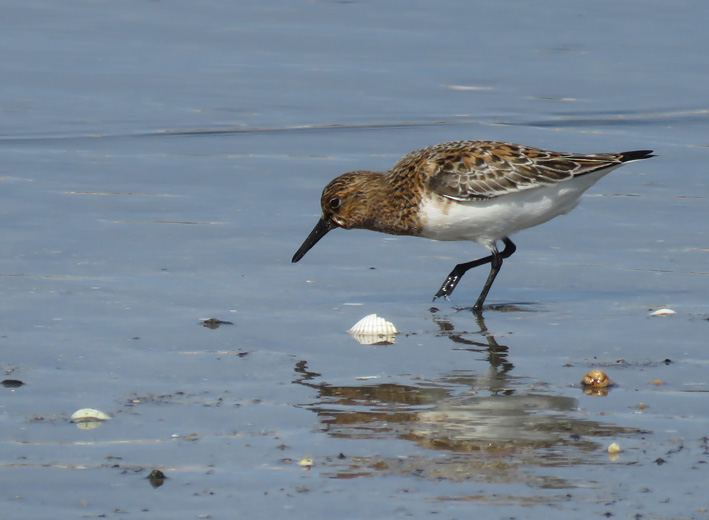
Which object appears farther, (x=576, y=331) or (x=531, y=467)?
(x=576, y=331)

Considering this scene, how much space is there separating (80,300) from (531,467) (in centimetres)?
336

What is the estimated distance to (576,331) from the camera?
689 centimetres

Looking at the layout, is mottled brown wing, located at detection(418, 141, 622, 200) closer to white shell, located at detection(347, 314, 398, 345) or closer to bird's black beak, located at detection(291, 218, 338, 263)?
bird's black beak, located at detection(291, 218, 338, 263)

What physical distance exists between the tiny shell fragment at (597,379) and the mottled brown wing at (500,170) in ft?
6.93

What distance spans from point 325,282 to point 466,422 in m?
2.62

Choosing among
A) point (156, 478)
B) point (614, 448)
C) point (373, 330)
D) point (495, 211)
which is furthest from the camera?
point (495, 211)

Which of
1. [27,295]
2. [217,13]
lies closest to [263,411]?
[27,295]

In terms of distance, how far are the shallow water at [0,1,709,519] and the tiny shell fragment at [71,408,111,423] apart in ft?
0.14

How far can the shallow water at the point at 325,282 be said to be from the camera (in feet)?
15.6

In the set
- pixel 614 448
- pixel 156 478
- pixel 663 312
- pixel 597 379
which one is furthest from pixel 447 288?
pixel 156 478

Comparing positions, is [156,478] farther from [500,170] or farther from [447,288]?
[500,170]

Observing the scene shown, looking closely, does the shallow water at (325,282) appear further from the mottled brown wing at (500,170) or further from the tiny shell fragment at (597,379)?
the mottled brown wing at (500,170)

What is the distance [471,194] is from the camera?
774 cm

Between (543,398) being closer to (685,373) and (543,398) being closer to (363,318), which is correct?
(685,373)
